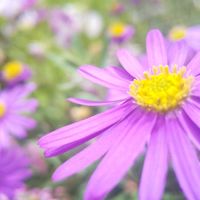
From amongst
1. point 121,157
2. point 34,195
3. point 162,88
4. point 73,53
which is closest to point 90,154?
point 121,157

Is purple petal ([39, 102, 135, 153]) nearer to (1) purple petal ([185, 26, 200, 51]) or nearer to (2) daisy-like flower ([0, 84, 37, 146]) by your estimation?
(1) purple petal ([185, 26, 200, 51])

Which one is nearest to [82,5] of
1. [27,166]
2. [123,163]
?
[27,166]

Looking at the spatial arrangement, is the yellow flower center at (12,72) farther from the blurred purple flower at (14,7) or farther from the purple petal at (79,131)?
the purple petal at (79,131)

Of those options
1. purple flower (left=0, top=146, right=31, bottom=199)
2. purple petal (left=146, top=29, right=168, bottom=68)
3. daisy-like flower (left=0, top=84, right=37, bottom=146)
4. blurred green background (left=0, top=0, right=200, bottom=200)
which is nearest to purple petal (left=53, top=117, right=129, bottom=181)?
purple petal (left=146, top=29, right=168, bottom=68)

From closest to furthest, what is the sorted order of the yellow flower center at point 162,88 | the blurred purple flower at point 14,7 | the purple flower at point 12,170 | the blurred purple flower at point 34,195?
the yellow flower center at point 162,88
the blurred purple flower at point 34,195
the purple flower at point 12,170
the blurred purple flower at point 14,7

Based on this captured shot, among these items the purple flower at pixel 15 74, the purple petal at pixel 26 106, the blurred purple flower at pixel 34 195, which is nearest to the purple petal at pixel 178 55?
the blurred purple flower at pixel 34 195

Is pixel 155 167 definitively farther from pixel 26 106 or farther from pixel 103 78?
pixel 26 106
